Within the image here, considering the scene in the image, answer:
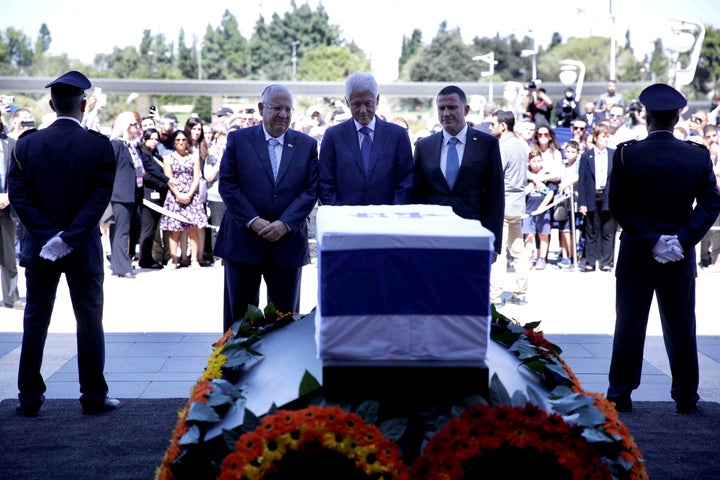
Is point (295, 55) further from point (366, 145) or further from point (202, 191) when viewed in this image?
point (366, 145)

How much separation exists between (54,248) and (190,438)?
8.39 ft

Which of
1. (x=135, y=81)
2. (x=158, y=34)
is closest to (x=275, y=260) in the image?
(x=135, y=81)

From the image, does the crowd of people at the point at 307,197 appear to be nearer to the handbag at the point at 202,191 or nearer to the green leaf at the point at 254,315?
the green leaf at the point at 254,315

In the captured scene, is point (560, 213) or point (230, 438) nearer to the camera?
point (230, 438)

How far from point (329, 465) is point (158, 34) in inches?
4715

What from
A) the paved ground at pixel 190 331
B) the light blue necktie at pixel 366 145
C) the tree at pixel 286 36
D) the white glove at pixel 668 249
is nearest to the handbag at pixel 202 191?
the paved ground at pixel 190 331

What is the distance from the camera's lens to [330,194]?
5.99 metres

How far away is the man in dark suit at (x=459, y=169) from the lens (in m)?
6.48

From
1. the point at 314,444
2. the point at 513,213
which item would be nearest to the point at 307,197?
the point at 314,444

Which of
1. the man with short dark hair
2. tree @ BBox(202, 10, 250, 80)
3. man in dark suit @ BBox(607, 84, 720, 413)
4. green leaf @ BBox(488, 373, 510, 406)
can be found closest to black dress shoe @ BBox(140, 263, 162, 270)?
the man with short dark hair

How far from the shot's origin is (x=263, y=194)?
5.90m

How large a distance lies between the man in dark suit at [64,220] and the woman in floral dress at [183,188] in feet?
21.7

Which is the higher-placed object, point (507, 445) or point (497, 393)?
point (497, 393)

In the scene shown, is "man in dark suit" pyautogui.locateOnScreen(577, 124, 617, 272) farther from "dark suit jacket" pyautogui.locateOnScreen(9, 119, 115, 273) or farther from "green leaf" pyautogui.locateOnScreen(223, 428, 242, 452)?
"green leaf" pyautogui.locateOnScreen(223, 428, 242, 452)
